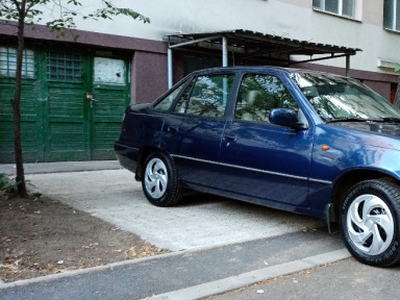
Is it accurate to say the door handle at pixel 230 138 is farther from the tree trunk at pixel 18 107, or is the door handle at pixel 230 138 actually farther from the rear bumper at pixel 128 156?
the tree trunk at pixel 18 107

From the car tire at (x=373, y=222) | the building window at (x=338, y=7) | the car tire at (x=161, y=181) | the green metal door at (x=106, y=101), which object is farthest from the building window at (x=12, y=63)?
the building window at (x=338, y=7)

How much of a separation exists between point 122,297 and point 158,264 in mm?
692

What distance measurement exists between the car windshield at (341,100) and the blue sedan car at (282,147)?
0.01 metres

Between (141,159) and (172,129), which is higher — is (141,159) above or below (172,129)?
below

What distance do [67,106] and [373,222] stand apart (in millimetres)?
7090

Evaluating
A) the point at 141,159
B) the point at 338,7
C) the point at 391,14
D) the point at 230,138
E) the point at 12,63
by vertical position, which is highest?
the point at 391,14

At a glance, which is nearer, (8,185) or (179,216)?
(179,216)

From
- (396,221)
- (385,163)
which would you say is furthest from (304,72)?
(396,221)

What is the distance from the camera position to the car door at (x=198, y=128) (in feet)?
18.0

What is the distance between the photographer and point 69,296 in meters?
3.40

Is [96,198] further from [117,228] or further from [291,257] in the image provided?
[291,257]

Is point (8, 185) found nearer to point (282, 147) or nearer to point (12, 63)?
point (282, 147)

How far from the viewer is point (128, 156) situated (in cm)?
652

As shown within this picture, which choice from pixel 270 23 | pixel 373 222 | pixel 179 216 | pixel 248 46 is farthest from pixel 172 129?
pixel 270 23
